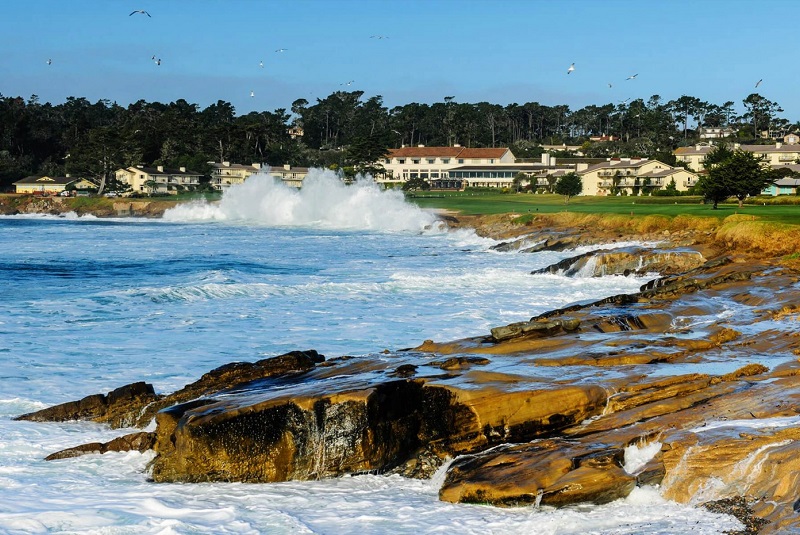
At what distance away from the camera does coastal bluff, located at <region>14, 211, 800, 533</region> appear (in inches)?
407

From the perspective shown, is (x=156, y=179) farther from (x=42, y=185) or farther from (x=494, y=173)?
(x=494, y=173)

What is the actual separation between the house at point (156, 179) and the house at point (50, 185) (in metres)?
4.39

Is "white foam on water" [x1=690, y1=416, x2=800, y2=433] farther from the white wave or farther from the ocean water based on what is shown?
the white wave

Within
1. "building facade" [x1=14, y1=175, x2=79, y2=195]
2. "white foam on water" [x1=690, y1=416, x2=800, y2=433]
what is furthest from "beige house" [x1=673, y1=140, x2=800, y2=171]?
"white foam on water" [x1=690, y1=416, x2=800, y2=433]

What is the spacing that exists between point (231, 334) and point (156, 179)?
109308mm

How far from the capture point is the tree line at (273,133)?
129300 millimetres

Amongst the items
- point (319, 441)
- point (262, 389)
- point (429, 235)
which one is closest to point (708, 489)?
point (319, 441)

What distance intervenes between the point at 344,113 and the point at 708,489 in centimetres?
18766

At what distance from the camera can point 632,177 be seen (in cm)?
10481

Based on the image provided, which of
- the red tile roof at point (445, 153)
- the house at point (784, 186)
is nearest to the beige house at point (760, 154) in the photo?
the house at point (784, 186)

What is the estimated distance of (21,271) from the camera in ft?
131

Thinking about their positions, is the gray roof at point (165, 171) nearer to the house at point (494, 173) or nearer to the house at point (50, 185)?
the house at point (50, 185)

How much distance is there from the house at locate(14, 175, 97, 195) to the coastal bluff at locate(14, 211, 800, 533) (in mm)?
114265

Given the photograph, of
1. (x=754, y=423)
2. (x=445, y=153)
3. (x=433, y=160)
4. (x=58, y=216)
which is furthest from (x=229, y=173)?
(x=754, y=423)
